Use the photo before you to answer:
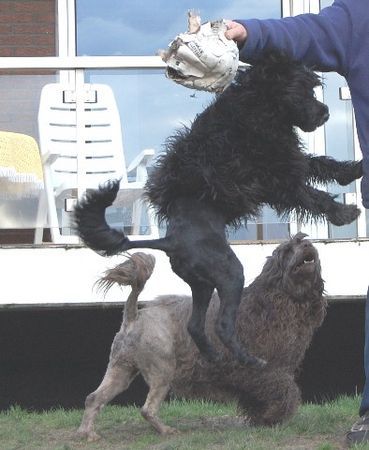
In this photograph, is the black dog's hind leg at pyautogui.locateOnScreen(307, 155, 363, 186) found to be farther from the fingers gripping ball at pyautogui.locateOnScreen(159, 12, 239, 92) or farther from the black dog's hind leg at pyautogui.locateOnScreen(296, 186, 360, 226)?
the fingers gripping ball at pyautogui.locateOnScreen(159, 12, 239, 92)

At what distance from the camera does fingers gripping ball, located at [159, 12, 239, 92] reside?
13.9 feet

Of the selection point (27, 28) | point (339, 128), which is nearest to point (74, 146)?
point (339, 128)

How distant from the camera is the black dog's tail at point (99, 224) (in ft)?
14.9

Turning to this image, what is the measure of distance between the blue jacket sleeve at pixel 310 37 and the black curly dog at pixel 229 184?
0.08 meters

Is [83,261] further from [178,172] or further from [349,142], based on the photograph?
[178,172]

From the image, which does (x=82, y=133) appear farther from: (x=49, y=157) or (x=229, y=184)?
(x=229, y=184)

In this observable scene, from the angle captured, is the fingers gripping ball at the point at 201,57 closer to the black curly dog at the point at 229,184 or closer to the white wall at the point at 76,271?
the black curly dog at the point at 229,184

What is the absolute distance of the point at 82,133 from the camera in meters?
8.65

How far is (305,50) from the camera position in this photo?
468 cm

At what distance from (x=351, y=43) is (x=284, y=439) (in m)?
2.42

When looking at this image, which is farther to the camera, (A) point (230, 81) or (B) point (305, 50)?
(B) point (305, 50)

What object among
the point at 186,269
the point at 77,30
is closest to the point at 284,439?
the point at 186,269

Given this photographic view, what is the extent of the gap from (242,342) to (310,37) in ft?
8.44

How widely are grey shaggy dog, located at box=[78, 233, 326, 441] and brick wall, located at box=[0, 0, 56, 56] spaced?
547cm
